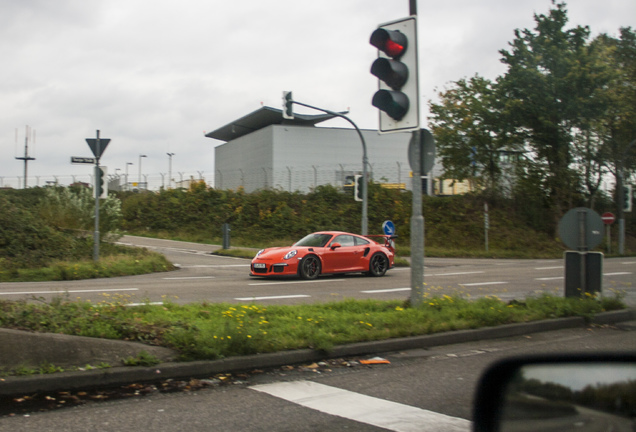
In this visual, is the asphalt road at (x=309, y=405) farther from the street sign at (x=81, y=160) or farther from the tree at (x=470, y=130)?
the tree at (x=470, y=130)

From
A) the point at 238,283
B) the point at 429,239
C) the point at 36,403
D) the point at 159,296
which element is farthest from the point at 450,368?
the point at 429,239

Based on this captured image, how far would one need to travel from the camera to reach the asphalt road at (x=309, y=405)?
14.0 ft

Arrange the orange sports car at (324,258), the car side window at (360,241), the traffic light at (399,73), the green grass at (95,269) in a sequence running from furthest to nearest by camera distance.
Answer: the car side window at (360,241), the green grass at (95,269), the orange sports car at (324,258), the traffic light at (399,73)

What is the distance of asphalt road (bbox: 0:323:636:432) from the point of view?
4254 mm

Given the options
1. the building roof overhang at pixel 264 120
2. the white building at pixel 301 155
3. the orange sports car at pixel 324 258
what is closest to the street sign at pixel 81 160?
the orange sports car at pixel 324 258

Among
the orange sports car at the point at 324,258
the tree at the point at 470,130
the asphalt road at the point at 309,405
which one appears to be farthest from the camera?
the tree at the point at 470,130

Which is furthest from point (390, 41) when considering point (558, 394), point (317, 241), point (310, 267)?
point (317, 241)

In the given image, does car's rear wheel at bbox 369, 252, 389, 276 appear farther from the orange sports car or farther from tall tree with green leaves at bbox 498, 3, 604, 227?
tall tree with green leaves at bbox 498, 3, 604, 227

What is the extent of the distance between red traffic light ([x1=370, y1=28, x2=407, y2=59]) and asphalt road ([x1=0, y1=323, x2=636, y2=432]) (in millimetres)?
4071

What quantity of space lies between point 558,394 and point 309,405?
3463 millimetres

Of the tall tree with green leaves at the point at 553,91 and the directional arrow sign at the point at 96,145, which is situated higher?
the tall tree with green leaves at the point at 553,91

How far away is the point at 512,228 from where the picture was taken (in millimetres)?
39062

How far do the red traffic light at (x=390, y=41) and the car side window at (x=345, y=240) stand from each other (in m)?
9.66

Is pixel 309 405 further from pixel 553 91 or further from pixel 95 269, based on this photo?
pixel 553 91
